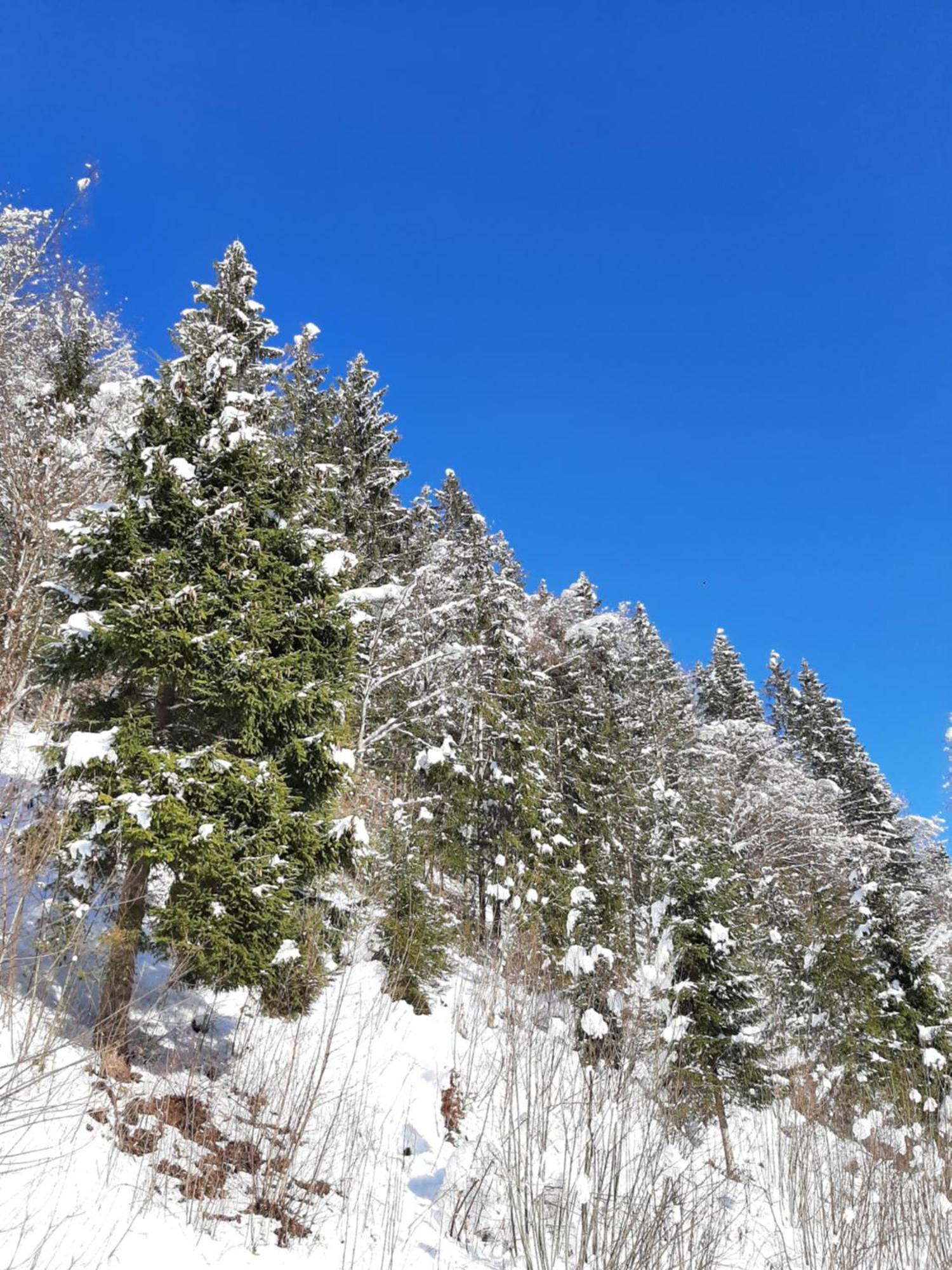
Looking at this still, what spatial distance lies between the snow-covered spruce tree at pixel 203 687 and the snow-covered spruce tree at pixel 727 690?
3482 centimetres

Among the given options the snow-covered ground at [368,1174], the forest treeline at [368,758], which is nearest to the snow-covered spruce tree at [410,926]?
the forest treeline at [368,758]

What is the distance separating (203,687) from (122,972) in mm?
2780

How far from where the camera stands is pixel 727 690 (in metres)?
42.0

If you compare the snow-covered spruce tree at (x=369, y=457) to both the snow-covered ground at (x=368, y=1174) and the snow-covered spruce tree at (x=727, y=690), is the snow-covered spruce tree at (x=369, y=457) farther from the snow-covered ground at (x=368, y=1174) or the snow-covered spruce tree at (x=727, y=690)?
the snow-covered spruce tree at (x=727, y=690)

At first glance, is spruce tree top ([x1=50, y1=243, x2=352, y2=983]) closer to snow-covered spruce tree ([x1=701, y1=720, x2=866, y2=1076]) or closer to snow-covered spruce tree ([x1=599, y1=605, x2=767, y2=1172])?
snow-covered spruce tree ([x1=599, y1=605, x2=767, y2=1172])

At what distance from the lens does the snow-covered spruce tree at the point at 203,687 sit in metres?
6.60

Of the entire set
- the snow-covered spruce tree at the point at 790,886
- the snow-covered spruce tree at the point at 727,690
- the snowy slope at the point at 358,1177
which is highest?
the snow-covered spruce tree at the point at 727,690

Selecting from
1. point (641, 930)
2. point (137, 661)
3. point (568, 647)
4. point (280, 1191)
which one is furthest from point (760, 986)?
point (137, 661)

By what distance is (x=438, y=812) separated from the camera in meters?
20.0

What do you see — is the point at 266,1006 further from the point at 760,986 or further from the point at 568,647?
the point at 568,647

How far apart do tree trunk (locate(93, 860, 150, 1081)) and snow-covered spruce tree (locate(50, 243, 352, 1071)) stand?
2 centimetres

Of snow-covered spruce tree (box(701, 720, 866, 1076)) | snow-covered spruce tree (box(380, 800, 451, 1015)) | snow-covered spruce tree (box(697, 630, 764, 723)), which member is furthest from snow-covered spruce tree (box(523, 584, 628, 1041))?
snow-covered spruce tree (box(697, 630, 764, 723))

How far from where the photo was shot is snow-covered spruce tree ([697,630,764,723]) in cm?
4053

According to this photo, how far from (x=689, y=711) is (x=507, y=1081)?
105 feet
